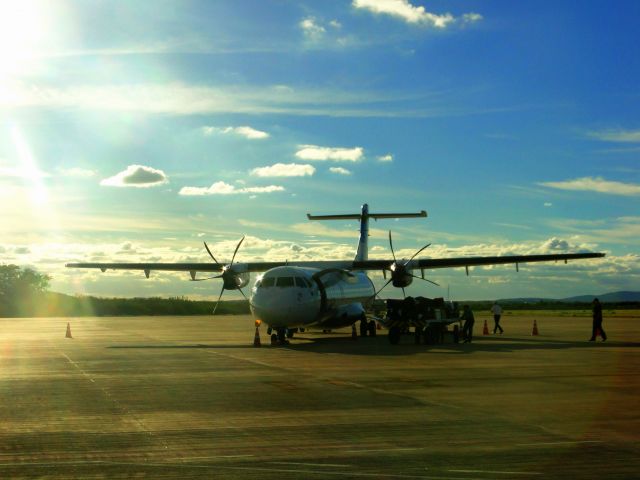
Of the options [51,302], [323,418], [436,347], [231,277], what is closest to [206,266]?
[231,277]

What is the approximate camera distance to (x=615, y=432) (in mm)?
10430

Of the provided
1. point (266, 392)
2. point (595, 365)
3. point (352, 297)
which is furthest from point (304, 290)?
point (266, 392)

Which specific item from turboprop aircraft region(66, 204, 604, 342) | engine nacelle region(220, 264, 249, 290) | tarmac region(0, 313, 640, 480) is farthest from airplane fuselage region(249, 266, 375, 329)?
tarmac region(0, 313, 640, 480)

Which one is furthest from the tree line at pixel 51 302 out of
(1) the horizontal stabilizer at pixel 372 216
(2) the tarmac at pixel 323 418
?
(2) the tarmac at pixel 323 418

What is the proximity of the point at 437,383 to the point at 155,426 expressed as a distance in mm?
6906

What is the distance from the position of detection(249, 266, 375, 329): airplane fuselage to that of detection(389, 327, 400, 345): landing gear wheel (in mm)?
2999

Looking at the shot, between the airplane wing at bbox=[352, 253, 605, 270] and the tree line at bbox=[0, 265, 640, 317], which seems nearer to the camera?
the airplane wing at bbox=[352, 253, 605, 270]

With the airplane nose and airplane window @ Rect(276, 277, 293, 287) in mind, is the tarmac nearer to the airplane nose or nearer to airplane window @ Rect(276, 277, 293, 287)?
the airplane nose

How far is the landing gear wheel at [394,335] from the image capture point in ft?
98.2

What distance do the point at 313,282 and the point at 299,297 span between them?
1.62 meters

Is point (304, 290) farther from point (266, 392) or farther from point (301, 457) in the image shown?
point (301, 457)

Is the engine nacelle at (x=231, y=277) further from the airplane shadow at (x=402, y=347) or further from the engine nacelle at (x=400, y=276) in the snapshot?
the engine nacelle at (x=400, y=276)

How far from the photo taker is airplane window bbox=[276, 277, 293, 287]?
29750 mm

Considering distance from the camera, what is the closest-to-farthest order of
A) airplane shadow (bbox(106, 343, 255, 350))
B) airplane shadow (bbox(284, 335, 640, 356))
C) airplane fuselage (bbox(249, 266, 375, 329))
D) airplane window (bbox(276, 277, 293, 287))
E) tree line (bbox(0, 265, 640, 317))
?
airplane shadow (bbox(284, 335, 640, 356)) < airplane shadow (bbox(106, 343, 255, 350)) < airplane fuselage (bbox(249, 266, 375, 329)) < airplane window (bbox(276, 277, 293, 287)) < tree line (bbox(0, 265, 640, 317))
